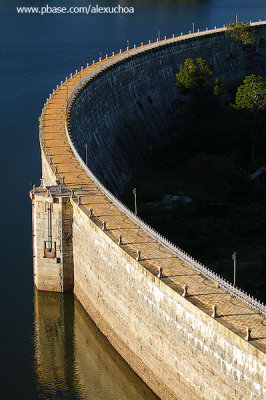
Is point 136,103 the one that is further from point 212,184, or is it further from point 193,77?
point 212,184

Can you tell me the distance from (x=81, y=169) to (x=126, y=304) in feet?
62.7

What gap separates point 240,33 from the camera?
452 feet

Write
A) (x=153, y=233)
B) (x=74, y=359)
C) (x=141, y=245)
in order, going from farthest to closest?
(x=74, y=359) < (x=153, y=233) < (x=141, y=245)

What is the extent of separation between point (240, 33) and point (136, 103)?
124 ft

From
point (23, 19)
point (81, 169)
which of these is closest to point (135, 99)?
point (81, 169)

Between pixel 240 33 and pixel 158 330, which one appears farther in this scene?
pixel 240 33

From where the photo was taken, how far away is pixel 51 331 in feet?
204

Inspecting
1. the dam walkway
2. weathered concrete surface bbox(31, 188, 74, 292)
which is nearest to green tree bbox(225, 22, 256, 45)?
the dam walkway

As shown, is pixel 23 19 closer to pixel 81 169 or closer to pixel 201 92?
pixel 201 92

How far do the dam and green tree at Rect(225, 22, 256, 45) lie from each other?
39.2m

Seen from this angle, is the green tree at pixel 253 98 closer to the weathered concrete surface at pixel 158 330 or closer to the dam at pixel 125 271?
the dam at pixel 125 271

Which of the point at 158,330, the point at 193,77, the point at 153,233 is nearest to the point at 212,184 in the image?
the point at 193,77

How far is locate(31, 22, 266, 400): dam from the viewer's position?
4484 cm

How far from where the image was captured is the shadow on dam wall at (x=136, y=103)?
292ft
